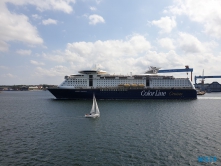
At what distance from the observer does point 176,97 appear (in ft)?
194

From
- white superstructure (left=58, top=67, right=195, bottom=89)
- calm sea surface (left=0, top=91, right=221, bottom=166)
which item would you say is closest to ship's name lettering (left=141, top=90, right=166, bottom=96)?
white superstructure (left=58, top=67, right=195, bottom=89)

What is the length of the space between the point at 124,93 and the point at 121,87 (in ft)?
8.11

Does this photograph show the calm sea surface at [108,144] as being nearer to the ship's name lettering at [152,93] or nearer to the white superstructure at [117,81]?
the ship's name lettering at [152,93]

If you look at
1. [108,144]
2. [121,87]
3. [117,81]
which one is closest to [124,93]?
[121,87]

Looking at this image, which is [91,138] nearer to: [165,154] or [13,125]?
[165,154]

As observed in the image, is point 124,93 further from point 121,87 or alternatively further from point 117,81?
point 117,81

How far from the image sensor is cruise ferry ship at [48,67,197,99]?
184ft

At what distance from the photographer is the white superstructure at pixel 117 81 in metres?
59.4

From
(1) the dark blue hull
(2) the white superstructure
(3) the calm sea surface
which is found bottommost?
(3) the calm sea surface

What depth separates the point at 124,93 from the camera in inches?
2248

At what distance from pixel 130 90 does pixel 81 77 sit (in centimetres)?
1608

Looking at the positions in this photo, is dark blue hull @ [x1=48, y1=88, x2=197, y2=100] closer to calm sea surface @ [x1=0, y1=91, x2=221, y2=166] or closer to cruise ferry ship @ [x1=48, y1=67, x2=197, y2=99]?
cruise ferry ship @ [x1=48, y1=67, x2=197, y2=99]

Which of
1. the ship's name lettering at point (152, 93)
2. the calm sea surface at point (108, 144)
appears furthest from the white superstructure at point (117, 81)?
the calm sea surface at point (108, 144)

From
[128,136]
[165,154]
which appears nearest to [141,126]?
[128,136]
